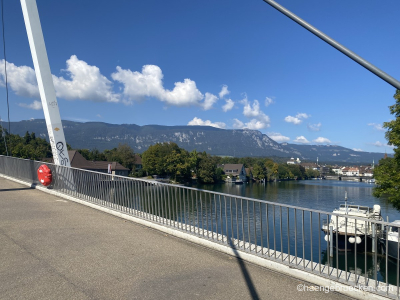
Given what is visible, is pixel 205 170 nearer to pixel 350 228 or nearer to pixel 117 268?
pixel 350 228

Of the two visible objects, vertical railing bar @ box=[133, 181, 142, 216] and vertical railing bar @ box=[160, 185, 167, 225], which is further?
vertical railing bar @ box=[133, 181, 142, 216]

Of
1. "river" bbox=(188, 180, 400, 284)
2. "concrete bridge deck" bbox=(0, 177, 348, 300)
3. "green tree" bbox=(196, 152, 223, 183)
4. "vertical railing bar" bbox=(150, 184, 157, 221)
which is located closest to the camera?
"concrete bridge deck" bbox=(0, 177, 348, 300)

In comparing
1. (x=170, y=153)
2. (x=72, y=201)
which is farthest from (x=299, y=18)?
(x=170, y=153)

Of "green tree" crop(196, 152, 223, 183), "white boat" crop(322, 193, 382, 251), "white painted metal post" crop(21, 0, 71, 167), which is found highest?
"white painted metal post" crop(21, 0, 71, 167)

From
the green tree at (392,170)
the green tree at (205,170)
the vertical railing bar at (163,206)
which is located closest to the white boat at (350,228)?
the green tree at (392,170)

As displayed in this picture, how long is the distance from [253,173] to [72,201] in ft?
370

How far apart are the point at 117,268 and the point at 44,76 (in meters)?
11.4

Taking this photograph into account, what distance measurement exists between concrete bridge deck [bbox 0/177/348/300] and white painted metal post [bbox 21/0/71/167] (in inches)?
267

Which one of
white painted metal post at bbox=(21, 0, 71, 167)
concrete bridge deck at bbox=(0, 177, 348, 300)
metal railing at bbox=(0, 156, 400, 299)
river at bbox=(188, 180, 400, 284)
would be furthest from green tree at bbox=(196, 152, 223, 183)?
concrete bridge deck at bbox=(0, 177, 348, 300)

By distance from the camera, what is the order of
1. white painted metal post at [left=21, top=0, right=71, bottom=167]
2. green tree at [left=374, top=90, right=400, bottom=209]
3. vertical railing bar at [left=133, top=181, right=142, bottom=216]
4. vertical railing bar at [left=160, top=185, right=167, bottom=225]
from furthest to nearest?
green tree at [left=374, top=90, right=400, bottom=209]
white painted metal post at [left=21, top=0, right=71, bottom=167]
vertical railing bar at [left=133, top=181, right=142, bottom=216]
vertical railing bar at [left=160, top=185, right=167, bottom=225]

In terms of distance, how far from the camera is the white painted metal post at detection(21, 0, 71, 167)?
45.9 feet

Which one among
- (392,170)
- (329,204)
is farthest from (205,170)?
(392,170)

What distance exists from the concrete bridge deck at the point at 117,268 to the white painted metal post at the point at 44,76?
22.2 ft

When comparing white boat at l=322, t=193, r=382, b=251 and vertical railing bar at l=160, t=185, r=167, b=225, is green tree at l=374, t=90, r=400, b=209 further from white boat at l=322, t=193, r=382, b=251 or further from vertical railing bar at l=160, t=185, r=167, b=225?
vertical railing bar at l=160, t=185, r=167, b=225
